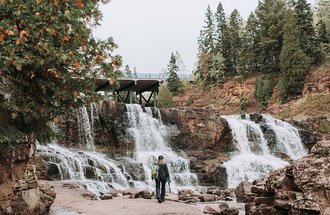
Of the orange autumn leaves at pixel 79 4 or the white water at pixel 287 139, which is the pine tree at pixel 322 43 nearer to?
the white water at pixel 287 139

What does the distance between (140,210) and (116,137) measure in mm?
18800

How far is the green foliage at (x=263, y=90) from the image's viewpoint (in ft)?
152

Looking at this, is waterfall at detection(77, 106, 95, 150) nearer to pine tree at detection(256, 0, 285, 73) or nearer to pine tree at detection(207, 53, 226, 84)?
pine tree at detection(256, 0, 285, 73)

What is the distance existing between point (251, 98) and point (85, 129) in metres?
25.4

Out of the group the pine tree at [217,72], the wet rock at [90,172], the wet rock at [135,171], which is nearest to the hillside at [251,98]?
the pine tree at [217,72]

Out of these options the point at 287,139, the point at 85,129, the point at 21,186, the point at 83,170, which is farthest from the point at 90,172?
the point at 287,139

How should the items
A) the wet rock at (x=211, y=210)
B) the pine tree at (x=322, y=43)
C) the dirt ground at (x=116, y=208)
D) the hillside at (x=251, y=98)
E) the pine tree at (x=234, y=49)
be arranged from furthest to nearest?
the pine tree at (x=234, y=49) → the pine tree at (x=322, y=43) → the hillside at (x=251, y=98) → the wet rock at (x=211, y=210) → the dirt ground at (x=116, y=208)

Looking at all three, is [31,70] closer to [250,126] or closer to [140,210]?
[140,210]

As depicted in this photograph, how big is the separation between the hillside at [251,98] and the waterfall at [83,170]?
944 inches

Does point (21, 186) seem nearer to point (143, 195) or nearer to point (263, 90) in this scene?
point (143, 195)

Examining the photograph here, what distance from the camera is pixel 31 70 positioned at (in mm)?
6180

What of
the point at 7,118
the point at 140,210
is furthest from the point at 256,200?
the point at 7,118

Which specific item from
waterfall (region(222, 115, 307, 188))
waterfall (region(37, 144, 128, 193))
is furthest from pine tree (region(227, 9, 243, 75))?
waterfall (region(37, 144, 128, 193))

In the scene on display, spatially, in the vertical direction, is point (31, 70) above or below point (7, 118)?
above
